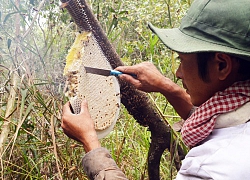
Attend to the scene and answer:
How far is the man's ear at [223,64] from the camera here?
0.81 metres

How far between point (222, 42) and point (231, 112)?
201 mm

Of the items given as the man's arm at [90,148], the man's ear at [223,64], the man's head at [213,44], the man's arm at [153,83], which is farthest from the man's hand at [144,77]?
the man's ear at [223,64]

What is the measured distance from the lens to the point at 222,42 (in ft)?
2.63

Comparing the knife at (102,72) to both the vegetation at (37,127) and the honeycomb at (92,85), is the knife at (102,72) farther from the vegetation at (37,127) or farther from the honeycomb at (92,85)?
the vegetation at (37,127)

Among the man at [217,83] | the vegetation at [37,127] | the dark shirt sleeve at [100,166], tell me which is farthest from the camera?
the vegetation at [37,127]

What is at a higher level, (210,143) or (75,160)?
(210,143)

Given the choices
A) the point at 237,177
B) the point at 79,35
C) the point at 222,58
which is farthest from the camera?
the point at 79,35

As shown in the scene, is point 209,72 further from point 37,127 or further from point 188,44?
point 37,127

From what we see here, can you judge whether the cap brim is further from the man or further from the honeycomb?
the honeycomb

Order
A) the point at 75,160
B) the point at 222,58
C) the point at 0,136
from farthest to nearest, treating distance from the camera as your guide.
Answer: the point at 75,160 < the point at 0,136 < the point at 222,58

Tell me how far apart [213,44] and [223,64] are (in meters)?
0.07

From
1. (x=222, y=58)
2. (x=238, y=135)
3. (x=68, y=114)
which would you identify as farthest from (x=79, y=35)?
(x=238, y=135)

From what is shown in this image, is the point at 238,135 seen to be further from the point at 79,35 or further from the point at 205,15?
the point at 79,35

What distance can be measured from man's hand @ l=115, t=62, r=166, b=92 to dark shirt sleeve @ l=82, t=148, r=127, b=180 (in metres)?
0.34
